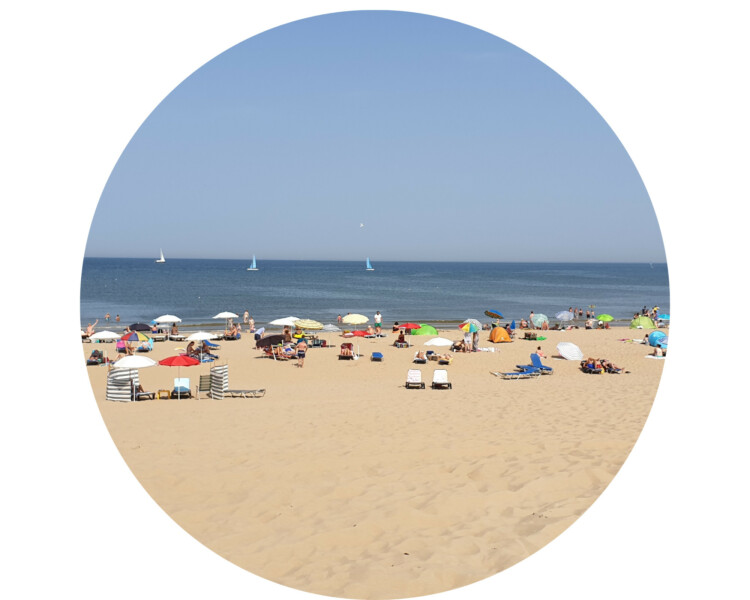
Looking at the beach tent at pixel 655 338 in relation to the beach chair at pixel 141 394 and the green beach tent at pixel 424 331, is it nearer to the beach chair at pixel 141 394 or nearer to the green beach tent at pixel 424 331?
the green beach tent at pixel 424 331

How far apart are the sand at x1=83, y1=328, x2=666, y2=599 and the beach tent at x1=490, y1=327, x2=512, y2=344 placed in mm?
11337

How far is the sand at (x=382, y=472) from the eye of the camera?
605cm

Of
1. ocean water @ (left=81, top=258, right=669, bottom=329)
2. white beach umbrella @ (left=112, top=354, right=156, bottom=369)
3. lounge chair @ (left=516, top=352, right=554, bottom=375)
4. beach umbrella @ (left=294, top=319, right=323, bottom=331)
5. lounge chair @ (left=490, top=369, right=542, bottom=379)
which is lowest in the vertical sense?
ocean water @ (left=81, top=258, right=669, bottom=329)

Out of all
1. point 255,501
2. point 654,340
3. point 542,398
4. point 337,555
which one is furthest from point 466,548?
point 654,340

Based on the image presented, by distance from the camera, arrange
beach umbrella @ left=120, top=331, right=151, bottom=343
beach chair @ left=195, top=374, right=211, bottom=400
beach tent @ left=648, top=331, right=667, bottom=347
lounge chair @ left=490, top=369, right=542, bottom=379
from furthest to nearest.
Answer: beach tent @ left=648, top=331, right=667, bottom=347 < beach umbrella @ left=120, top=331, right=151, bottom=343 < lounge chair @ left=490, top=369, right=542, bottom=379 < beach chair @ left=195, top=374, right=211, bottom=400

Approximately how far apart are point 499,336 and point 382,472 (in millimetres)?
20073

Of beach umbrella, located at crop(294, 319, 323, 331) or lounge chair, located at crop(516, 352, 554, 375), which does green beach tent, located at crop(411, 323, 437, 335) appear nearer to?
beach umbrella, located at crop(294, 319, 323, 331)

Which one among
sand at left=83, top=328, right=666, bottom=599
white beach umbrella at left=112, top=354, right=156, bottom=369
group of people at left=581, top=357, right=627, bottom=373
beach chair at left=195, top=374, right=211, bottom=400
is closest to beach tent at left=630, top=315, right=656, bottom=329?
group of people at left=581, top=357, right=627, bottom=373

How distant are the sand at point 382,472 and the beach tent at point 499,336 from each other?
11337mm

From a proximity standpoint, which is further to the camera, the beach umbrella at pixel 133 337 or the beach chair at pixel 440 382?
the beach umbrella at pixel 133 337

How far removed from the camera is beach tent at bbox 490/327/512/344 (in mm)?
27625

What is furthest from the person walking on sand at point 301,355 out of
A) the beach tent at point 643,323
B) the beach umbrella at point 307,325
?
the beach tent at point 643,323

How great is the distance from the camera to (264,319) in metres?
44.7

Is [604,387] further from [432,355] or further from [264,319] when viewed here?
[264,319]
